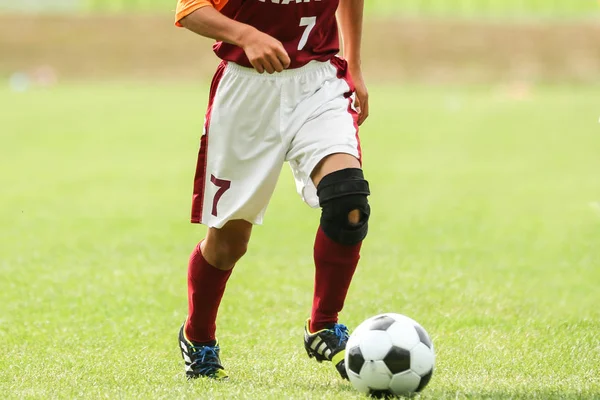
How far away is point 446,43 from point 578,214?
22427 millimetres

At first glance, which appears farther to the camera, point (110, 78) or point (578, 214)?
point (110, 78)

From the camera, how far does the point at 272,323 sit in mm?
5062

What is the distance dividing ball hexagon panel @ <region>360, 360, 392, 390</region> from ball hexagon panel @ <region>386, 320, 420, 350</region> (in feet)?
0.31

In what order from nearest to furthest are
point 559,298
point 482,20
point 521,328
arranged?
1. point 521,328
2. point 559,298
3. point 482,20

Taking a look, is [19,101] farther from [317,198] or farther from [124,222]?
[317,198]

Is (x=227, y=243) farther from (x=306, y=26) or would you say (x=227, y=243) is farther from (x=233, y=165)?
(x=306, y=26)

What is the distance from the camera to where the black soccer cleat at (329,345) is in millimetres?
3863

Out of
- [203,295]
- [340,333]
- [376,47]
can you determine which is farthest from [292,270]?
[376,47]

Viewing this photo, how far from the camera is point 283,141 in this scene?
3820mm

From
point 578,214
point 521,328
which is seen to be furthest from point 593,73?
point 521,328

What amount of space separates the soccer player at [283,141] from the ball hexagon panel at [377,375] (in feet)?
1.09

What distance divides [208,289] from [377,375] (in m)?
0.89

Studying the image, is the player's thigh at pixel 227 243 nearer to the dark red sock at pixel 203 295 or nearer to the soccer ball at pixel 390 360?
the dark red sock at pixel 203 295

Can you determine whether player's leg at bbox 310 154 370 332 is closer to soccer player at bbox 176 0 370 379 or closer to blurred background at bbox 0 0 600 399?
soccer player at bbox 176 0 370 379
